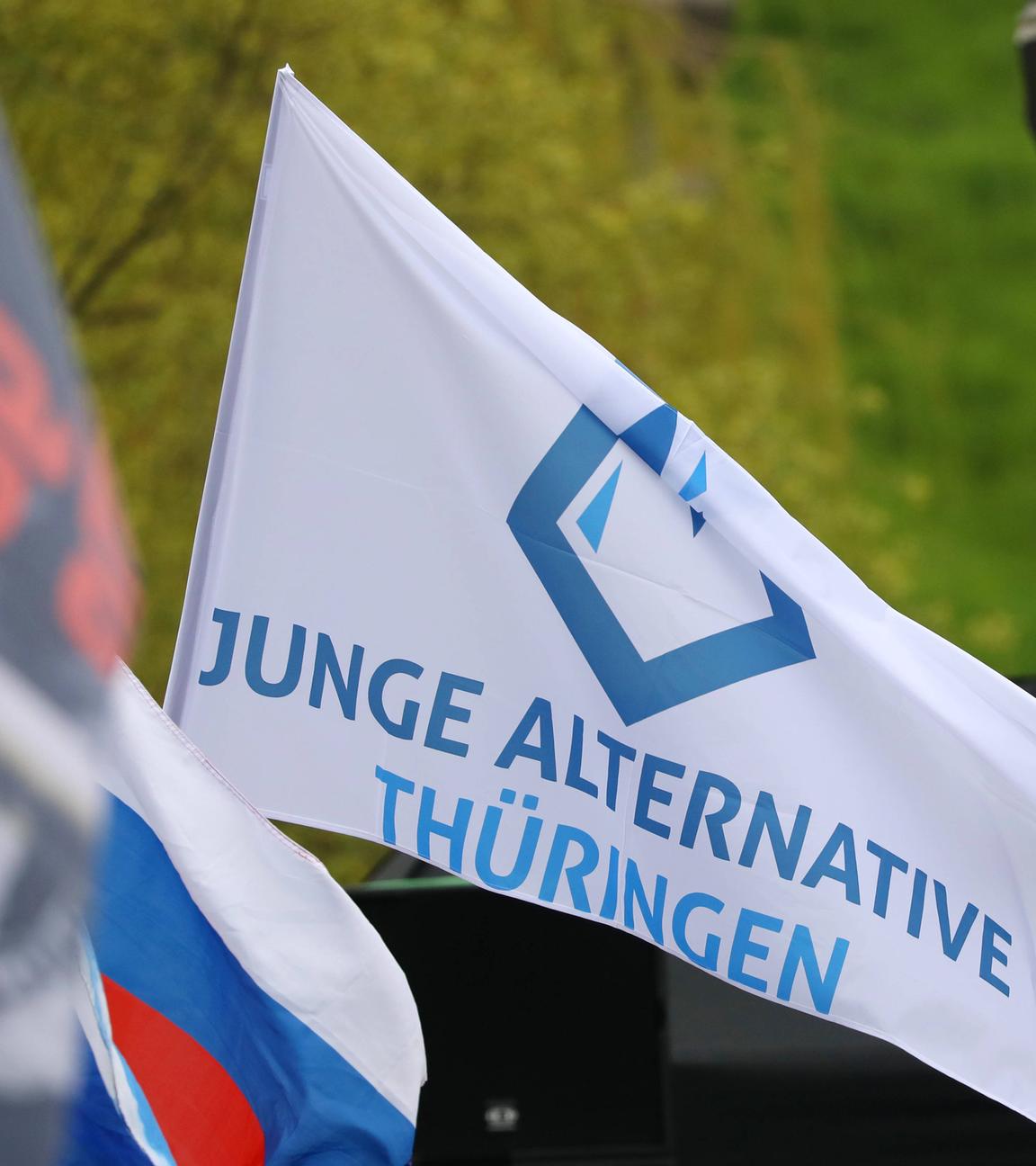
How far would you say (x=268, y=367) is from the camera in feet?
12.0

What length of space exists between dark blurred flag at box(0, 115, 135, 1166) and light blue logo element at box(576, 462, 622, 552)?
1.98 m

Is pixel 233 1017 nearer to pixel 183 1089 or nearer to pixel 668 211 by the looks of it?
pixel 183 1089

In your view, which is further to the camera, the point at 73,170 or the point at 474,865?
the point at 73,170

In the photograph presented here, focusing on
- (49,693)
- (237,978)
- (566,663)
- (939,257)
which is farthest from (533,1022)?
(939,257)

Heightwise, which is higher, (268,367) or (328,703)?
(268,367)

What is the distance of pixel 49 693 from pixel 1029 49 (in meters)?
3.26

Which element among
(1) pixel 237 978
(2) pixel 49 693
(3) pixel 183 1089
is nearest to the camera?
(2) pixel 49 693

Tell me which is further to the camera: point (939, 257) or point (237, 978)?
point (939, 257)

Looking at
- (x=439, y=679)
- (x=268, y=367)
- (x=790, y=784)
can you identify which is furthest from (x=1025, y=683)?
(x=268, y=367)

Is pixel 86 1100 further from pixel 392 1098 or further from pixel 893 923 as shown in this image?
pixel 893 923

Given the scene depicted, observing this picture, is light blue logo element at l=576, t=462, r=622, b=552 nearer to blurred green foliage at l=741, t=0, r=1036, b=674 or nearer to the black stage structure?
the black stage structure

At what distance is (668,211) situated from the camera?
319 inches

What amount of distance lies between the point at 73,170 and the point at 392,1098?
523cm

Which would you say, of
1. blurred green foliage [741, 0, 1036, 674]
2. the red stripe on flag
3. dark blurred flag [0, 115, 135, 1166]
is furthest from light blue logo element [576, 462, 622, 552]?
blurred green foliage [741, 0, 1036, 674]
